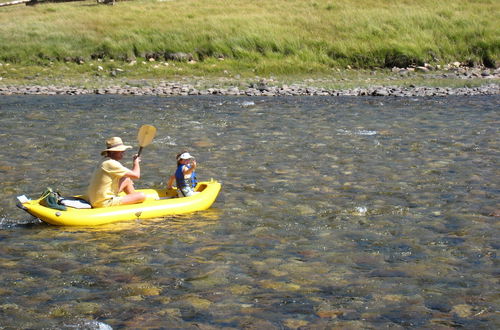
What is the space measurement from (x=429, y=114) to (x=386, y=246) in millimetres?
12773

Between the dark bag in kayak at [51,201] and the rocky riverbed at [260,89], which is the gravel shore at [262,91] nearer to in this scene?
the rocky riverbed at [260,89]

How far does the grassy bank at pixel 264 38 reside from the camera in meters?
32.5

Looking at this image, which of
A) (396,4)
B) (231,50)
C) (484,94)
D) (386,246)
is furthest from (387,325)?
(396,4)

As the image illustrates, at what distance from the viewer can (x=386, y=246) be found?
389 inches

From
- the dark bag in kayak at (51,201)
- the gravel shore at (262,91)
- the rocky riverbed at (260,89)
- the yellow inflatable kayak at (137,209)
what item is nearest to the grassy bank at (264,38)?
the rocky riverbed at (260,89)

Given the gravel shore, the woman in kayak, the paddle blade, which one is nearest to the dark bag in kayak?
the woman in kayak

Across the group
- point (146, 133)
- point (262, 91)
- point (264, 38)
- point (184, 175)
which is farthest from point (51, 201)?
point (264, 38)

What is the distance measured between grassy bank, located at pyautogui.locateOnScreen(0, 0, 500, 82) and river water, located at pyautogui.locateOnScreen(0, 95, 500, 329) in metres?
13.6

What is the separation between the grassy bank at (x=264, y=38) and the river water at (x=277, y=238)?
44.5 ft

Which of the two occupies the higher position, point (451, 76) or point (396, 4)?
point (396, 4)

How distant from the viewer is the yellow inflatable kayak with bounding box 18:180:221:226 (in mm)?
10844

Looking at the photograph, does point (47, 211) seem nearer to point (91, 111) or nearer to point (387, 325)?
point (387, 325)

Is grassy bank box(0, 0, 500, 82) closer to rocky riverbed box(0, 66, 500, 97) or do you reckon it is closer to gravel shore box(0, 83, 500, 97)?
rocky riverbed box(0, 66, 500, 97)

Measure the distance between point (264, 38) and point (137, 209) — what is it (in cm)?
2373
